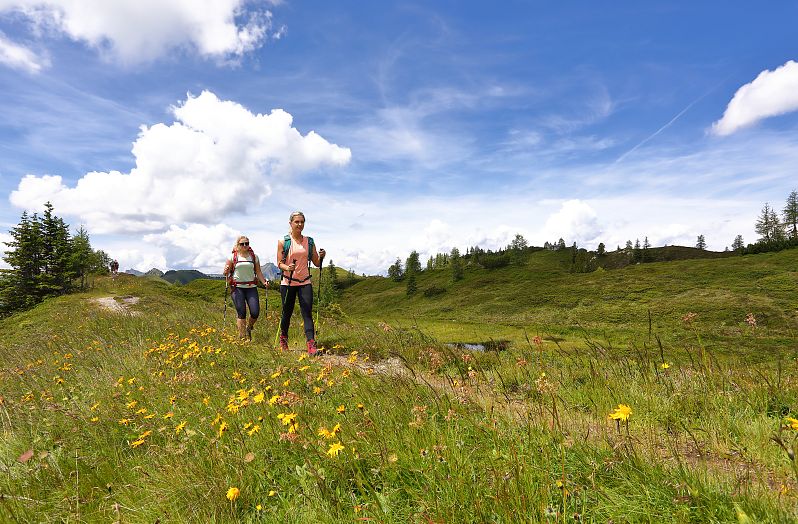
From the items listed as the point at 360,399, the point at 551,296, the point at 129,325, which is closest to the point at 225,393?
the point at 360,399

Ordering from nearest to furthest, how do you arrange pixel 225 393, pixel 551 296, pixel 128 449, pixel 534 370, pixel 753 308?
pixel 128 449 → pixel 225 393 → pixel 534 370 → pixel 753 308 → pixel 551 296

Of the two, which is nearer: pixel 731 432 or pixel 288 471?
pixel 288 471

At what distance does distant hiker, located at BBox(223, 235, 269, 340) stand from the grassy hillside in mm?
9904

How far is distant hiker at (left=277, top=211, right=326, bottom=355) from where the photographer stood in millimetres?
8977

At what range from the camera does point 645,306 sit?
1797 inches

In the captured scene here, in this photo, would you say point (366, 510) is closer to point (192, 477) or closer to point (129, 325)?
point (192, 477)

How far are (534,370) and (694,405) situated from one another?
9.22 ft

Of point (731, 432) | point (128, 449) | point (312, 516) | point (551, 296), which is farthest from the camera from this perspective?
point (551, 296)

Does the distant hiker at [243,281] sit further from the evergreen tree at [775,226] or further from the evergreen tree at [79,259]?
the evergreen tree at [775,226]

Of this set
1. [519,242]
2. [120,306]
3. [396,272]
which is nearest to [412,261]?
[396,272]

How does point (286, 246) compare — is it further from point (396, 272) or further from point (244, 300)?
point (396, 272)

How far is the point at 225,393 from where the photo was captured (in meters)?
5.17

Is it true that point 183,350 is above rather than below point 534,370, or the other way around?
above

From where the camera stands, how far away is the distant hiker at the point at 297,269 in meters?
8.98
